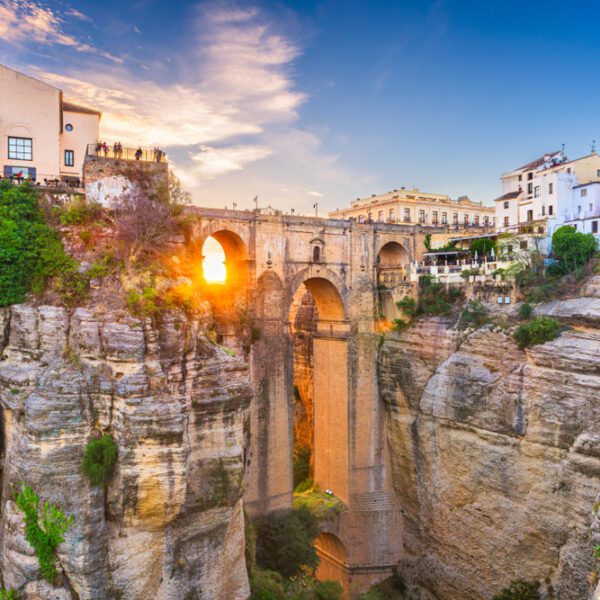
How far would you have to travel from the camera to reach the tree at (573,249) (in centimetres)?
2303

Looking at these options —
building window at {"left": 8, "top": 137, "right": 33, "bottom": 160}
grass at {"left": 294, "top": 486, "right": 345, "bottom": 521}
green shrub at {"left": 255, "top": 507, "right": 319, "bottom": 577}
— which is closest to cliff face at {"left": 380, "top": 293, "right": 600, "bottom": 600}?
grass at {"left": 294, "top": 486, "right": 345, "bottom": 521}

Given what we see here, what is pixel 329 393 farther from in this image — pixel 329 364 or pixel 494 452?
pixel 494 452

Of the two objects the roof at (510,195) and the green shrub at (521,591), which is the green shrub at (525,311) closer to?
the green shrub at (521,591)

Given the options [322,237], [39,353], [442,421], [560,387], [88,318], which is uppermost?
[322,237]

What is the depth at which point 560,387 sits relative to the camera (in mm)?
19406

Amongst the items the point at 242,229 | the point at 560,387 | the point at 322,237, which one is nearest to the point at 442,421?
the point at 560,387

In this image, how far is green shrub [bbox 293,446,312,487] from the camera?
1170 inches

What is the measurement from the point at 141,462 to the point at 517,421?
1428cm

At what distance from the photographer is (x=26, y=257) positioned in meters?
14.9

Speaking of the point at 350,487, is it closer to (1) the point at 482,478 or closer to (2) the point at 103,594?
(1) the point at 482,478

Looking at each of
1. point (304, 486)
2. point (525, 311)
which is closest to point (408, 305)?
point (525, 311)

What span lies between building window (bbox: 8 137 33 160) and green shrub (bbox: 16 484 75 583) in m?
11.6

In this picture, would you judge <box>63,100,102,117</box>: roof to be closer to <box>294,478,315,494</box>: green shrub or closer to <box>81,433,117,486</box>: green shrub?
<box>81,433,117,486</box>: green shrub

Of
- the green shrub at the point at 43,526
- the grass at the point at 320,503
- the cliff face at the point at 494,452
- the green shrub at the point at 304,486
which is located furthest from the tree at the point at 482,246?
the green shrub at the point at 43,526
